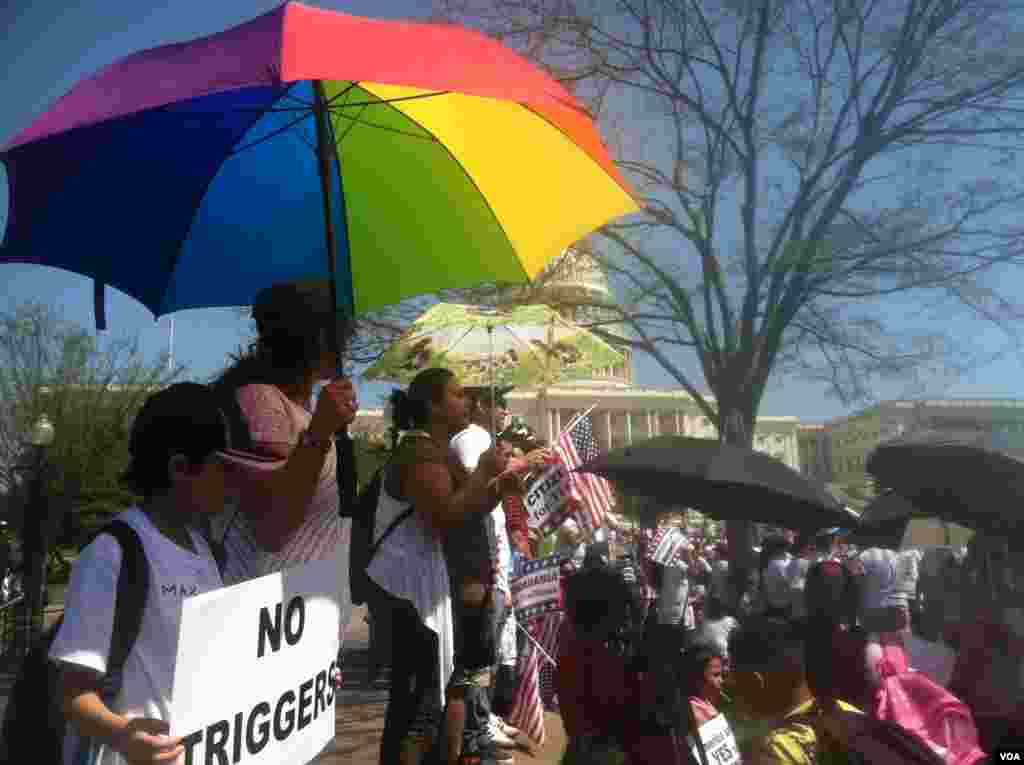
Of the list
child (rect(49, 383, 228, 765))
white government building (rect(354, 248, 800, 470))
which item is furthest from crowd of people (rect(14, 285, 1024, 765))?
white government building (rect(354, 248, 800, 470))

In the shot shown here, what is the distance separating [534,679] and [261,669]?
390 cm

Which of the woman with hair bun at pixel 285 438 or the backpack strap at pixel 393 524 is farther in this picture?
the backpack strap at pixel 393 524

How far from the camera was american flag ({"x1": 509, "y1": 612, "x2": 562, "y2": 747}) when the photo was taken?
18.0ft

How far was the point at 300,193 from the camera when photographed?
315cm

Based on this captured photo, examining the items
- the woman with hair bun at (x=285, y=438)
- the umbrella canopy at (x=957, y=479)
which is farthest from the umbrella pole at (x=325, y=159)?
the umbrella canopy at (x=957, y=479)

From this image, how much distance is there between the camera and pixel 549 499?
19.5 feet

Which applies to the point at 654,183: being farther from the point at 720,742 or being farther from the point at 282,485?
the point at 282,485

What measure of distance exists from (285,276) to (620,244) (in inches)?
326

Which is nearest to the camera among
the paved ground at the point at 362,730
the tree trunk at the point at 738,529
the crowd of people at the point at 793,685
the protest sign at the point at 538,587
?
the crowd of people at the point at 793,685

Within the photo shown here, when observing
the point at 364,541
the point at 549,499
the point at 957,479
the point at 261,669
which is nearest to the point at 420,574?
the point at 364,541

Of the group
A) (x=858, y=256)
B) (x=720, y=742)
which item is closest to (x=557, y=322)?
(x=720, y=742)

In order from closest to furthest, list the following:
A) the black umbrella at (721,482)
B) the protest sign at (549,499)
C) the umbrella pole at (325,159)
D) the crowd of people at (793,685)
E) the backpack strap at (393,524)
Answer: the umbrella pole at (325,159) < the backpack strap at (393,524) < the crowd of people at (793,685) < the black umbrella at (721,482) < the protest sign at (549,499)

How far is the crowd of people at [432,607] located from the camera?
5.54ft

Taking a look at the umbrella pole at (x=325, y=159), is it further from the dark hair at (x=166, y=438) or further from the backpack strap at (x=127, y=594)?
the backpack strap at (x=127, y=594)
